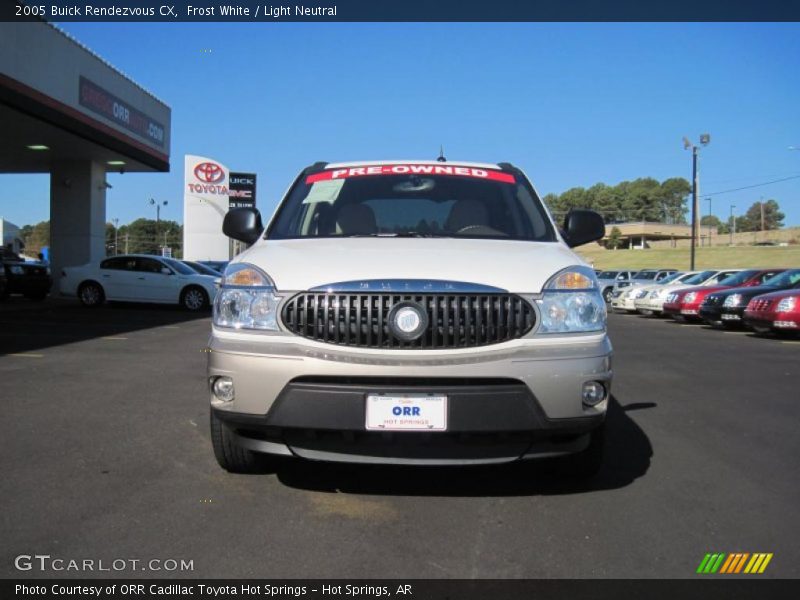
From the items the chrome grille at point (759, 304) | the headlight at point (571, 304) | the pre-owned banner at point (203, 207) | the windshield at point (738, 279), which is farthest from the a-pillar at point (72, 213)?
the headlight at point (571, 304)

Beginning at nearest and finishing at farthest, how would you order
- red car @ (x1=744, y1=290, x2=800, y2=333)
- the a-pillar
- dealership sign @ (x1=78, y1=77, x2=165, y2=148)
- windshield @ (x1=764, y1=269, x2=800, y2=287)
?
red car @ (x1=744, y1=290, x2=800, y2=333) < windshield @ (x1=764, y1=269, x2=800, y2=287) < dealership sign @ (x1=78, y1=77, x2=165, y2=148) < the a-pillar

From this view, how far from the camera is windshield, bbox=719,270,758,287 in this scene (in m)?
16.5

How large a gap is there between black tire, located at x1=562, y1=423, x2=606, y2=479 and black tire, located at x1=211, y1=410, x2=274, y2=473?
164 cm

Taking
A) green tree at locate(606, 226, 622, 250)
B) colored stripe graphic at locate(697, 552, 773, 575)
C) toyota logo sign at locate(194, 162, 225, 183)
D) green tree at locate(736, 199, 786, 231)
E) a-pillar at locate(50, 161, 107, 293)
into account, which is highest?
green tree at locate(736, 199, 786, 231)

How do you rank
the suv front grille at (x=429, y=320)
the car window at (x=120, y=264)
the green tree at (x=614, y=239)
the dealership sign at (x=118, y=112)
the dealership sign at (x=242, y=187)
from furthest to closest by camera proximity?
the green tree at (x=614, y=239)
the dealership sign at (x=242, y=187)
the dealership sign at (x=118, y=112)
the car window at (x=120, y=264)
the suv front grille at (x=429, y=320)

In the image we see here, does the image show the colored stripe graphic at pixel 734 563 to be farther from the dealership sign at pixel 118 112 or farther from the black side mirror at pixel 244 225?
the dealership sign at pixel 118 112

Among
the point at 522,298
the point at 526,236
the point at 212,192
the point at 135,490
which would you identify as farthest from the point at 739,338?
the point at 212,192

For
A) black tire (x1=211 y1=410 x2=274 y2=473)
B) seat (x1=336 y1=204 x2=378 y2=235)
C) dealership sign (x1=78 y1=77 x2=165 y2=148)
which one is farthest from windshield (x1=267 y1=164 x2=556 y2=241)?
dealership sign (x1=78 y1=77 x2=165 y2=148)

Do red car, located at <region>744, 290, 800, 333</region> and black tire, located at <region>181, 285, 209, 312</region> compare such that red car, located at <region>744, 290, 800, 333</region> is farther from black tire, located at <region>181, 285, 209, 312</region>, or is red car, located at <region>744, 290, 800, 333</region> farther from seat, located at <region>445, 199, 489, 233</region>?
black tire, located at <region>181, 285, 209, 312</region>

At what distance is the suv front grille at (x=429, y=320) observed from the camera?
304cm

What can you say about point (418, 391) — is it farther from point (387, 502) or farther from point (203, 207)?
point (203, 207)

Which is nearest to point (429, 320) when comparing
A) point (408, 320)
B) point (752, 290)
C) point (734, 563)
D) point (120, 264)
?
point (408, 320)

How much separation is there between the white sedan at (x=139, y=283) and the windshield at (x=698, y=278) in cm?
1368
